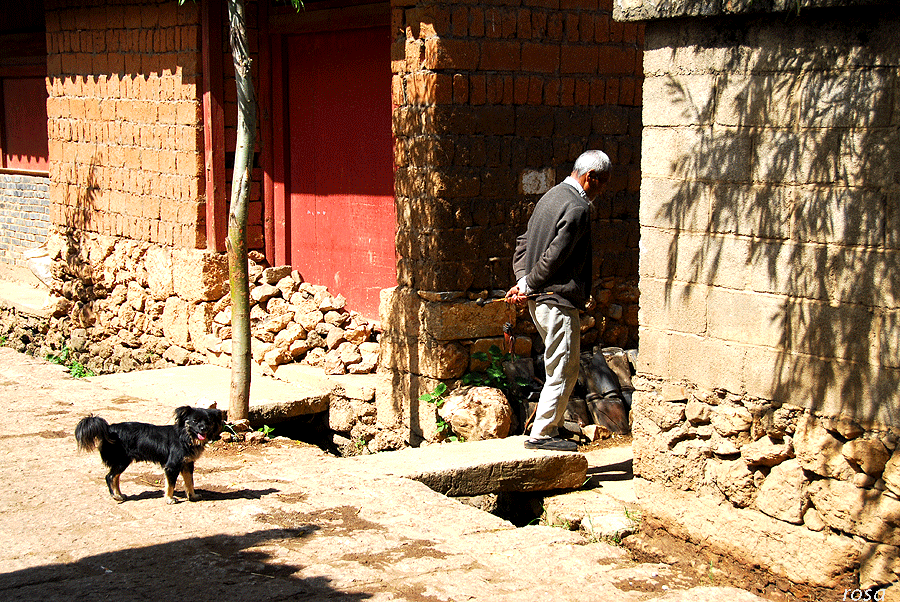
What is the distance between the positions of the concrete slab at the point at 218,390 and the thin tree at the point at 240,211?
419 millimetres

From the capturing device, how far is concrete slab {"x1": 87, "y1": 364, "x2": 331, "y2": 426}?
7.39 metres

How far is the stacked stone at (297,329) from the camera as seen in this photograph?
26.7ft

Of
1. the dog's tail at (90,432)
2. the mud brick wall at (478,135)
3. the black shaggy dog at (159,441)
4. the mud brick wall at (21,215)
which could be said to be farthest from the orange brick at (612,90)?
the mud brick wall at (21,215)

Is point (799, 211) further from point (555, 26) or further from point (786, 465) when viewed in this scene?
point (555, 26)

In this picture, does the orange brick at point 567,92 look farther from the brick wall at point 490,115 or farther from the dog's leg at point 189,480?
the dog's leg at point 189,480

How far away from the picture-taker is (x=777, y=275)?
4.36 m

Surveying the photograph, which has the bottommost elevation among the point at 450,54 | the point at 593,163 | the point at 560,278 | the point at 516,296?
the point at 516,296

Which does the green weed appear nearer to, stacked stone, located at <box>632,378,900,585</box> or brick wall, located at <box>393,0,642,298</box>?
brick wall, located at <box>393,0,642,298</box>

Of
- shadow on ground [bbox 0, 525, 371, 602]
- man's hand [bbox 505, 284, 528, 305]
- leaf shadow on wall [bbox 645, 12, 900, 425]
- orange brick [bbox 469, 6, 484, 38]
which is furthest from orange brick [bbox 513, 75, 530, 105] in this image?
shadow on ground [bbox 0, 525, 371, 602]

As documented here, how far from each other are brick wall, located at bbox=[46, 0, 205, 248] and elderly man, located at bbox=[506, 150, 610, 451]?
4279 mm

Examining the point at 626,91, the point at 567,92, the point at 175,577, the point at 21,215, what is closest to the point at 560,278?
the point at 567,92

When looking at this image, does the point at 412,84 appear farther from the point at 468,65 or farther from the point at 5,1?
the point at 5,1

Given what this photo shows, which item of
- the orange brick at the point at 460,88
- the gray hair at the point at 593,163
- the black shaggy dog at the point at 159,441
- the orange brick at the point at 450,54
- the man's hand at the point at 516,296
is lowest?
the black shaggy dog at the point at 159,441

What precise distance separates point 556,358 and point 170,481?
91.4 inches
